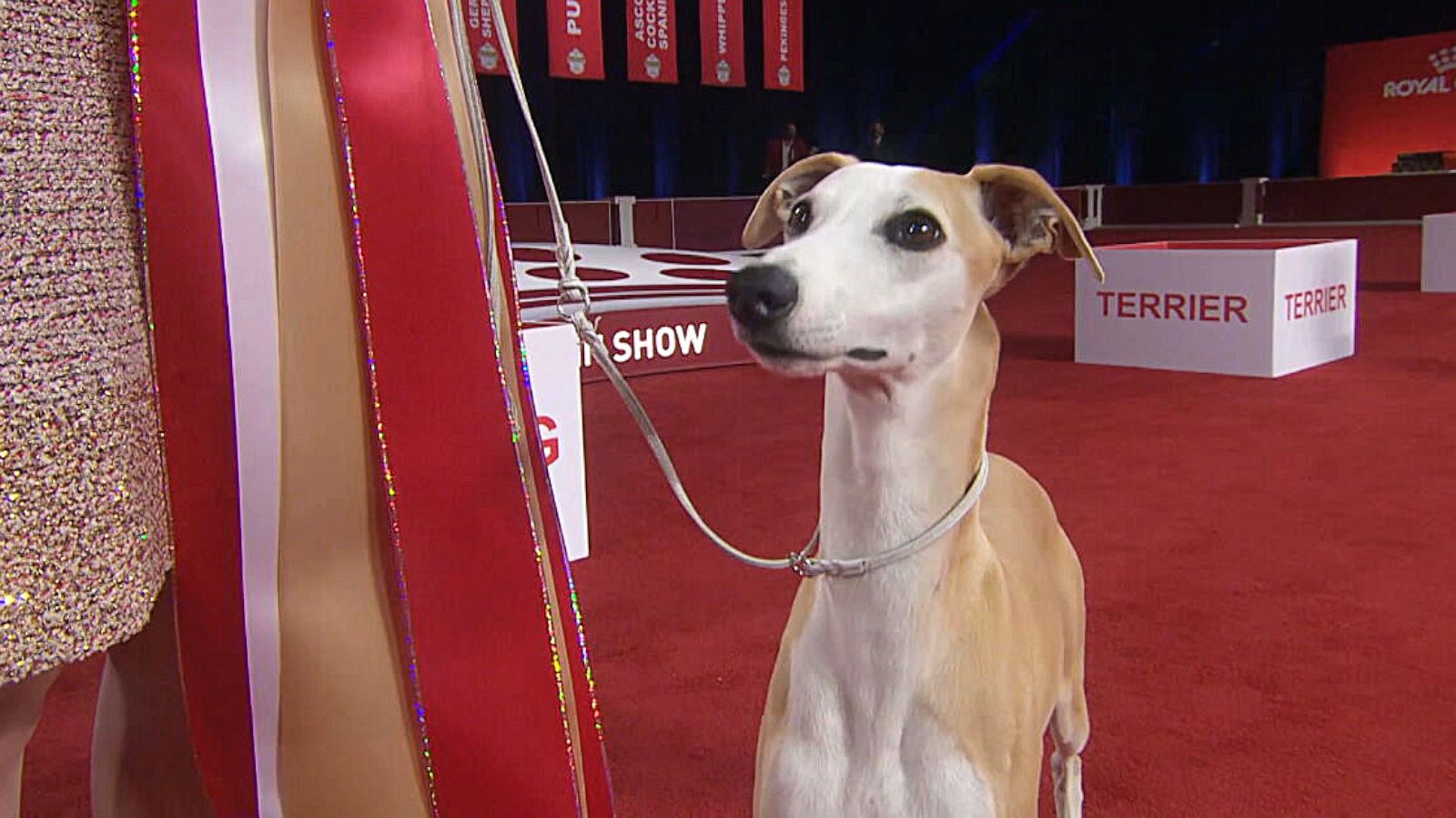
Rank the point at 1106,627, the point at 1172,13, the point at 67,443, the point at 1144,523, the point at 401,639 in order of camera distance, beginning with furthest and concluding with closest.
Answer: the point at 1172,13 < the point at 1144,523 < the point at 1106,627 < the point at 401,639 < the point at 67,443

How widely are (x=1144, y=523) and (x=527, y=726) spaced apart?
287cm

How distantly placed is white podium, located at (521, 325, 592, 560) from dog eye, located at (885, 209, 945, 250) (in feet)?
5.82

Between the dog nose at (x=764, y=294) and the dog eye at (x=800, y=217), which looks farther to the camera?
the dog eye at (x=800, y=217)

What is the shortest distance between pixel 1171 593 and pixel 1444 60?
15.1 m

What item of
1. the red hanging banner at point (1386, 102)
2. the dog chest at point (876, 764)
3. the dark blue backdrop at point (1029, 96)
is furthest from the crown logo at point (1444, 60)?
the dog chest at point (876, 764)

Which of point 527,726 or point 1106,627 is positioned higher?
point 527,726

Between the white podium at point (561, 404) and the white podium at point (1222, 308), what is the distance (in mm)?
2899

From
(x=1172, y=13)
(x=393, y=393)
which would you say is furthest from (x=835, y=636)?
(x=1172, y=13)

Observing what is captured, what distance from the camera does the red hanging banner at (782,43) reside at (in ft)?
42.6

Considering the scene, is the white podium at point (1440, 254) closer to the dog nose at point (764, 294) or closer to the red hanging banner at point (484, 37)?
the red hanging banner at point (484, 37)

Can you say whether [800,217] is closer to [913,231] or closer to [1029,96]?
[913,231]

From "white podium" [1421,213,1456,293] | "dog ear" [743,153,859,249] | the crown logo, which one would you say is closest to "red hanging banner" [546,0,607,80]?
"white podium" [1421,213,1456,293]

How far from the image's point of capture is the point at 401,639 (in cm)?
80

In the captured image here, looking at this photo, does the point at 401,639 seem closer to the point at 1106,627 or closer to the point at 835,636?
the point at 835,636
